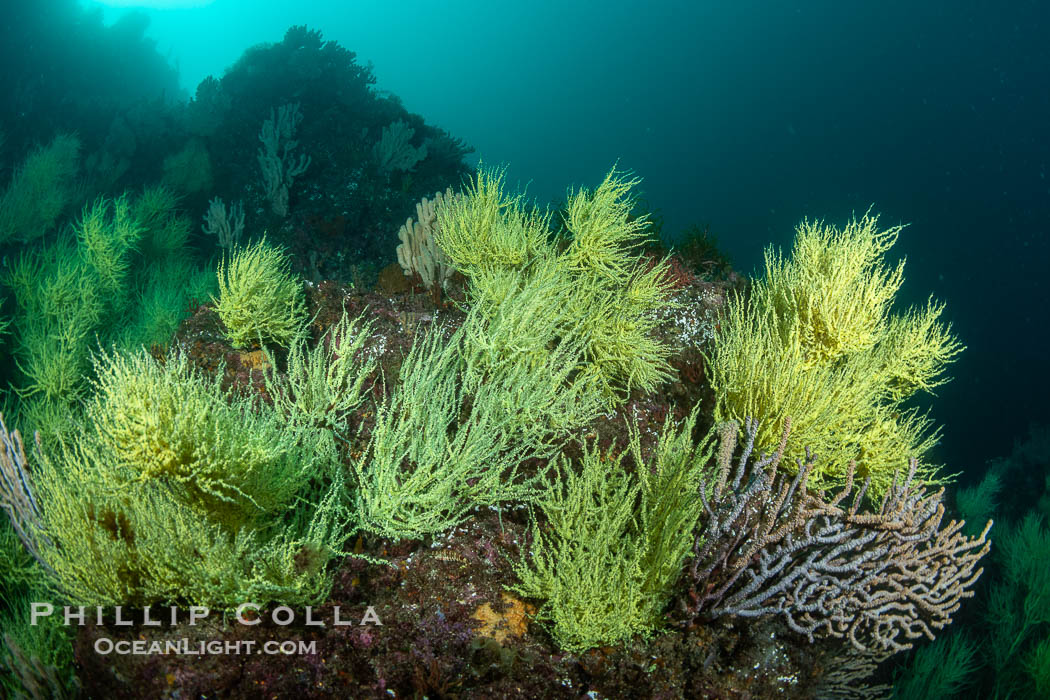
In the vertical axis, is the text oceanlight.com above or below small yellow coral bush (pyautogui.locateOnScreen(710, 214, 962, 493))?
below

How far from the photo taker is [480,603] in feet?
8.93

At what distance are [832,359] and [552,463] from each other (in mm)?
2743

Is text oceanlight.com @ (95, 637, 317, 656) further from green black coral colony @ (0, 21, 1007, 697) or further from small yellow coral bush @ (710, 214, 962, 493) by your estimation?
small yellow coral bush @ (710, 214, 962, 493)

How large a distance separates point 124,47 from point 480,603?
2816 centimetres

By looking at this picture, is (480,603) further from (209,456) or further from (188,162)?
(188,162)

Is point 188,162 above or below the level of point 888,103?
below

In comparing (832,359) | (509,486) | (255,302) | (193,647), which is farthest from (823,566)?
(255,302)

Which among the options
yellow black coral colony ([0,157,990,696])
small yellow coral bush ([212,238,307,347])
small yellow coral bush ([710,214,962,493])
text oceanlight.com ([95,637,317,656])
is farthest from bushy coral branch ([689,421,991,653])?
small yellow coral bush ([212,238,307,347])

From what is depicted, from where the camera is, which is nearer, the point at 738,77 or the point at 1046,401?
the point at 1046,401

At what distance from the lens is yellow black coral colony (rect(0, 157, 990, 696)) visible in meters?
2.31

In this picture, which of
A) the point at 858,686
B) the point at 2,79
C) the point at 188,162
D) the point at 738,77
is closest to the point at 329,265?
the point at 188,162

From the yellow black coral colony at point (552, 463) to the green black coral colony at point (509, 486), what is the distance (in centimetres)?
2

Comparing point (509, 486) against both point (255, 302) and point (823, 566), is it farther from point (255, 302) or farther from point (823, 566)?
point (255, 302)

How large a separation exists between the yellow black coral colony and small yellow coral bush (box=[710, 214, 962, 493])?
3 cm
